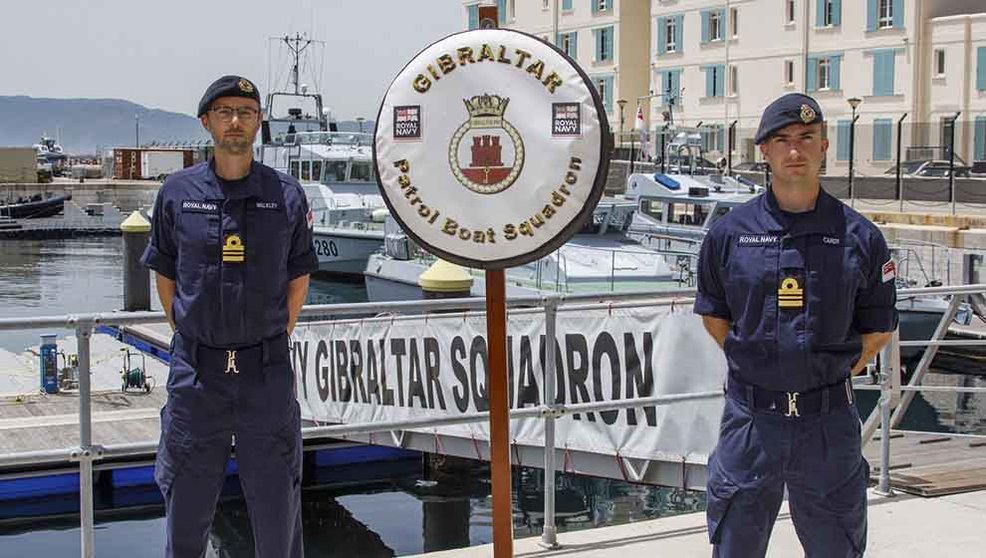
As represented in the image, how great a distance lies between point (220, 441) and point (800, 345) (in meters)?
1.70

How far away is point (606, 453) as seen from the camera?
7.70m

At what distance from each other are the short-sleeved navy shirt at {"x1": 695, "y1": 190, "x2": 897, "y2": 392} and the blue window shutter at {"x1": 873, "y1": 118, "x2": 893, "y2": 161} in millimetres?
39667

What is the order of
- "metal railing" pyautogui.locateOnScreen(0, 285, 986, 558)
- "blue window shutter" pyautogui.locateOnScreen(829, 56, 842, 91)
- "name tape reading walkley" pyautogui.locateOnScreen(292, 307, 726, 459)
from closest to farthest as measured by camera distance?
"metal railing" pyautogui.locateOnScreen(0, 285, 986, 558) → "name tape reading walkley" pyautogui.locateOnScreen(292, 307, 726, 459) → "blue window shutter" pyautogui.locateOnScreen(829, 56, 842, 91)

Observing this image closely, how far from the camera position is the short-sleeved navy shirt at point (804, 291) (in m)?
3.26

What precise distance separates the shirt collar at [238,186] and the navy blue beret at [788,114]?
1.49 m

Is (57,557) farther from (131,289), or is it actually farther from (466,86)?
(131,289)

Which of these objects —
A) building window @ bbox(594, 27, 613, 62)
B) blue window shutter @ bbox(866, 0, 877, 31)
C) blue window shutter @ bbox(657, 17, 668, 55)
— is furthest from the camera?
building window @ bbox(594, 27, 613, 62)

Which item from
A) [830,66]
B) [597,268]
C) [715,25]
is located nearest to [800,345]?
[597,268]

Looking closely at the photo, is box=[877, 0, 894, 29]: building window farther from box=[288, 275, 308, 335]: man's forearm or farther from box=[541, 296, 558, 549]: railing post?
box=[288, 275, 308, 335]: man's forearm

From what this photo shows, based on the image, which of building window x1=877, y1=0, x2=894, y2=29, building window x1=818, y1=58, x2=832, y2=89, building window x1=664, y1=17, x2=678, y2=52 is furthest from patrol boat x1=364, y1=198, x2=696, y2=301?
building window x1=664, y1=17, x2=678, y2=52

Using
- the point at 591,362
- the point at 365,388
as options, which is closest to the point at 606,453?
the point at 591,362

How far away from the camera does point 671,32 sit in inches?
2042

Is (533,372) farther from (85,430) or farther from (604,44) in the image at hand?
(604,44)

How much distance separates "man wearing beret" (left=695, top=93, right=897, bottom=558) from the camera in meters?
3.26
